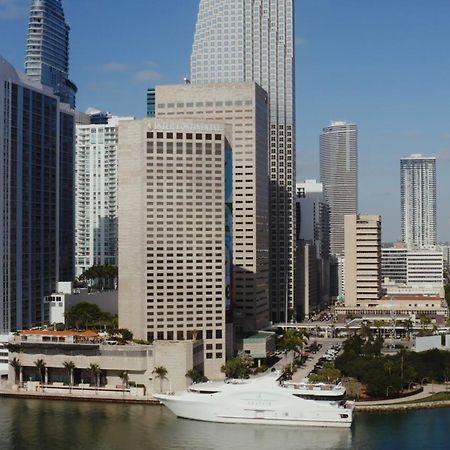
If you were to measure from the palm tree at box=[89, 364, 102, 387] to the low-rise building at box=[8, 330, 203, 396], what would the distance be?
12cm

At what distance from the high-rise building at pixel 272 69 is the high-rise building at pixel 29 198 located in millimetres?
37896

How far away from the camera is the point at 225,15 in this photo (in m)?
170

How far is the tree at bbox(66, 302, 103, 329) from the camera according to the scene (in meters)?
120

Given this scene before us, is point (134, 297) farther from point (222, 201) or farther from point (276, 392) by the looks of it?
point (276, 392)

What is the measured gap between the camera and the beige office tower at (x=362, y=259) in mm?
175125

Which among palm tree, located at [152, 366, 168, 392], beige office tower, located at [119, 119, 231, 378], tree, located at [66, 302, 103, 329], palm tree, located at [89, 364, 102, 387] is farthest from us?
tree, located at [66, 302, 103, 329]

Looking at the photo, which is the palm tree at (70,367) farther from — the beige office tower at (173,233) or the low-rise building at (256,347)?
the low-rise building at (256,347)

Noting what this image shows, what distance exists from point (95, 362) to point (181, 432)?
21.6 meters

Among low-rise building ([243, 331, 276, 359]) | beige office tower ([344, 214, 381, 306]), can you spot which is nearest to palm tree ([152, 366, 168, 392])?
low-rise building ([243, 331, 276, 359])

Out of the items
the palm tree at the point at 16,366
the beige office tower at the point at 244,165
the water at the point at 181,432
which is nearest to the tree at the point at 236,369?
the water at the point at 181,432

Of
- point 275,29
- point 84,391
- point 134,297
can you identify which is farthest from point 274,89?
point 84,391

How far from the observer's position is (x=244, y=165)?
14450cm

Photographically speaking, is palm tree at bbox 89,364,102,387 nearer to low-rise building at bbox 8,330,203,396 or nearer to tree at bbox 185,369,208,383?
low-rise building at bbox 8,330,203,396

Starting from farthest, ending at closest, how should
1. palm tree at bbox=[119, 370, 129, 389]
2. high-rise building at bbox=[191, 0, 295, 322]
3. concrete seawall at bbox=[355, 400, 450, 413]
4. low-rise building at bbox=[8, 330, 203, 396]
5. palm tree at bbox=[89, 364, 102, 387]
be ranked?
high-rise building at bbox=[191, 0, 295, 322]
palm tree at bbox=[89, 364, 102, 387]
palm tree at bbox=[119, 370, 129, 389]
low-rise building at bbox=[8, 330, 203, 396]
concrete seawall at bbox=[355, 400, 450, 413]
